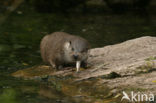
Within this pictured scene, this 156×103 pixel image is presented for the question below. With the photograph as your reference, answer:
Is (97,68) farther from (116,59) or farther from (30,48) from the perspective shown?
(30,48)

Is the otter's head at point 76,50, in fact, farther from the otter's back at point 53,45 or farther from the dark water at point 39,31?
the dark water at point 39,31

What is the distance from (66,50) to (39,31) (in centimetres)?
720

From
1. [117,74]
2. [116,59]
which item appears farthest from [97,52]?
[117,74]

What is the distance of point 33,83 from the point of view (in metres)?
6.23

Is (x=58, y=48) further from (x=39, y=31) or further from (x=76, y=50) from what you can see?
(x=39, y=31)

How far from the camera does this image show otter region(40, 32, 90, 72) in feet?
20.5

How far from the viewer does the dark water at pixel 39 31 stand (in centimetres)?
641

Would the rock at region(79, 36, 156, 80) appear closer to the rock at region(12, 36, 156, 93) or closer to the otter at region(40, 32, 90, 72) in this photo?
the rock at region(12, 36, 156, 93)

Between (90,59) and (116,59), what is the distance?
73cm

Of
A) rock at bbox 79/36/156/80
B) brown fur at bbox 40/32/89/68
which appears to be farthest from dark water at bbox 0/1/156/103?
rock at bbox 79/36/156/80

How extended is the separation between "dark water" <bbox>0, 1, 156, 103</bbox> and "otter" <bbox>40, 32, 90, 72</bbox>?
75 centimetres

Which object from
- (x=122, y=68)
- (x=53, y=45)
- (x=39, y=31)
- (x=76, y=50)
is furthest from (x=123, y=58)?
(x=39, y=31)

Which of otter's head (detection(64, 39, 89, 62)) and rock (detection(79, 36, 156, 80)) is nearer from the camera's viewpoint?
rock (detection(79, 36, 156, 80))

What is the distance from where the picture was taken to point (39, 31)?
13.4 metres
